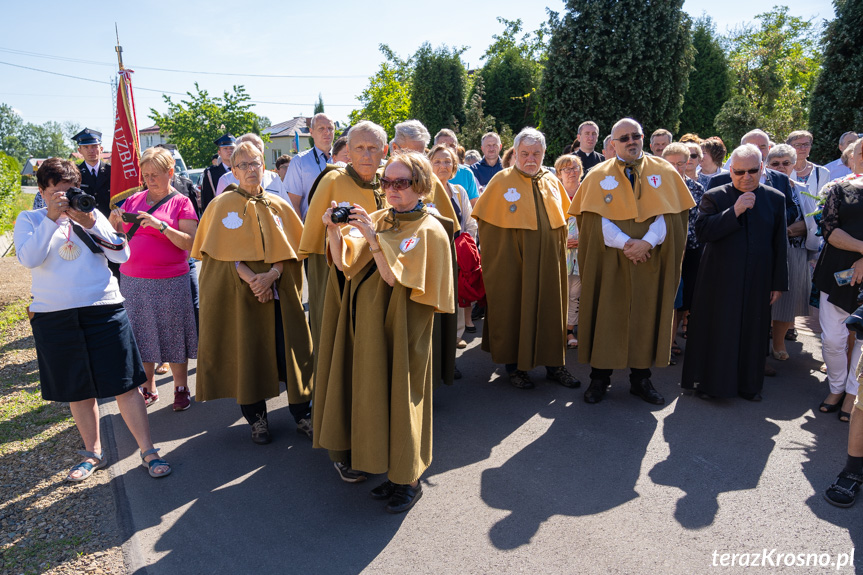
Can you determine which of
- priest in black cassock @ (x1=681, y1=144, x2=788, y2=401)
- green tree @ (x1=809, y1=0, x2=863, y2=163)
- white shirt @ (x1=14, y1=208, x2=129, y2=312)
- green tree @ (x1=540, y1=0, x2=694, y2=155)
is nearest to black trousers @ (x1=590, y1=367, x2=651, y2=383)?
priest in black cassock @ (x1=681, y1=144, x2=788, y2=401)

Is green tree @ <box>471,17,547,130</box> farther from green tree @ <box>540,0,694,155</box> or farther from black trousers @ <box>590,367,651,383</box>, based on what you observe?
black trousers @ <box>590,367,651,383</box>

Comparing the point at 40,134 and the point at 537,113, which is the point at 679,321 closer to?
the point at 537,113

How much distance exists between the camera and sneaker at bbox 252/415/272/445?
438 centimetres

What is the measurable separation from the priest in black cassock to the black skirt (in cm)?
451

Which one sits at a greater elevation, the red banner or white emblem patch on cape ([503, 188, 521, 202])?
the red banner

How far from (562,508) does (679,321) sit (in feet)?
13.8

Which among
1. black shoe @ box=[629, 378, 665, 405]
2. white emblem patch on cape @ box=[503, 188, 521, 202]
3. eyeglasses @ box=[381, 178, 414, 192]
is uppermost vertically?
eyeglasses @ box=[381, 178, 414, 192]

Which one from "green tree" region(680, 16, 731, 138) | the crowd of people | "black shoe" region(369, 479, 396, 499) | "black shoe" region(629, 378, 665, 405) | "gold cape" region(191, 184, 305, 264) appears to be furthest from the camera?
"green tree" region(680, 16, 731, 138)

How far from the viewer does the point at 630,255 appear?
4.69m

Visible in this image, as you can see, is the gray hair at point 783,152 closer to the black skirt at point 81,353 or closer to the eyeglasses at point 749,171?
the eyeglasses at point 749,171

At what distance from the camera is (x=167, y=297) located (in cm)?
492

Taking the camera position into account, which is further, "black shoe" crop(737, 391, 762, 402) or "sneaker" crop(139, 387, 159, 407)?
"sneaker" crop(139, 387, 159, 407)

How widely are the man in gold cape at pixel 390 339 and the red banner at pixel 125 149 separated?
3.15 m

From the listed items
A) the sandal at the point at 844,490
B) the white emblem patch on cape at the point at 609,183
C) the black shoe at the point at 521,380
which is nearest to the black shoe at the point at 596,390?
the black shoe at the point at 521,380
